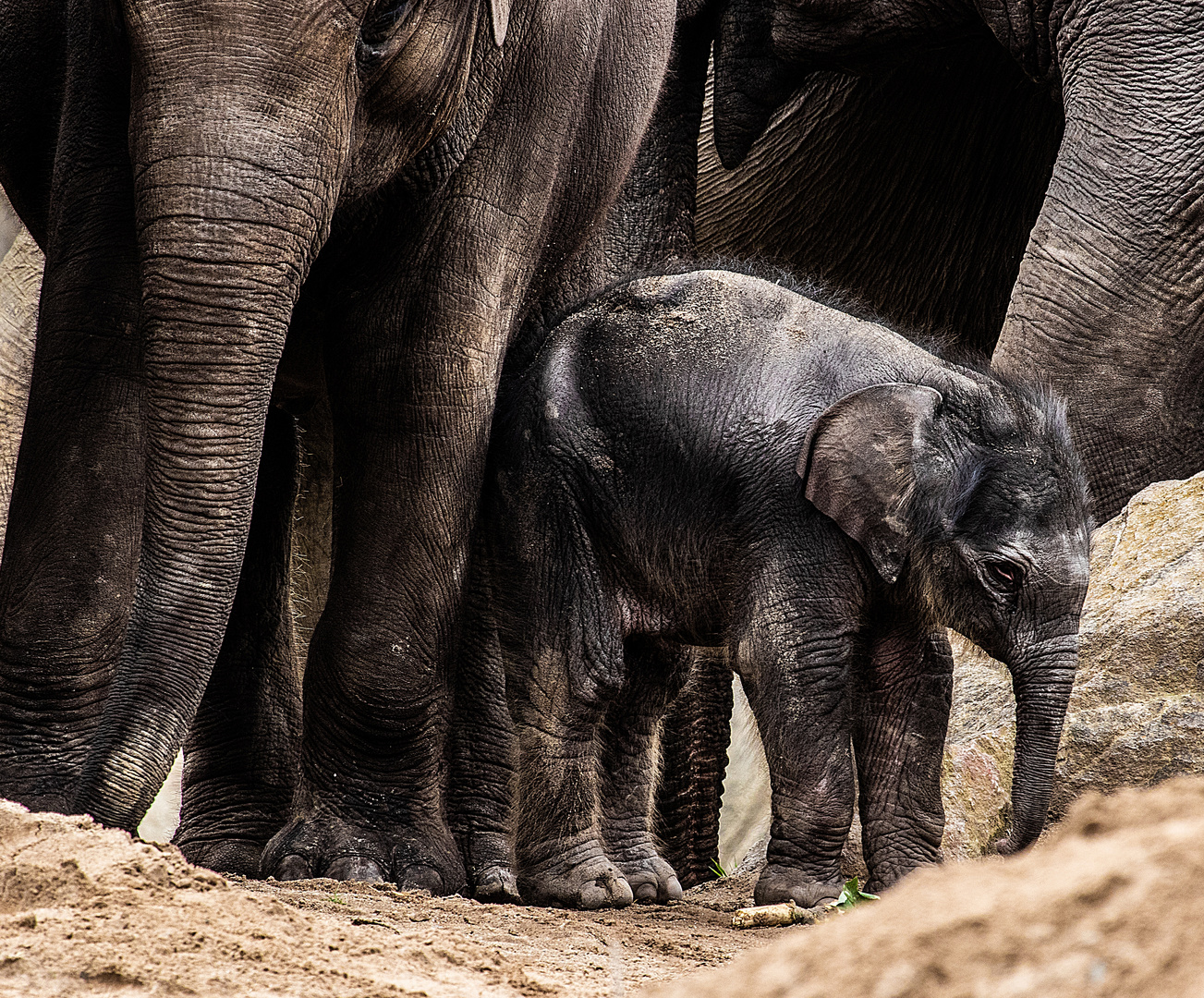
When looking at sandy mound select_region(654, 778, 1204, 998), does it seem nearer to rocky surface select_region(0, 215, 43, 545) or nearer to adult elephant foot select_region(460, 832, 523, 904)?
adult elephant foot select_region(460, 832, 523, 904)

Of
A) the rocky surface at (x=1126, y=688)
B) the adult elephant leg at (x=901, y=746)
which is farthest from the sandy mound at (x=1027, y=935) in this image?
the rocky surface at (x=1126, y=688)

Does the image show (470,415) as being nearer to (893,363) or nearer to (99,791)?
(893,363)

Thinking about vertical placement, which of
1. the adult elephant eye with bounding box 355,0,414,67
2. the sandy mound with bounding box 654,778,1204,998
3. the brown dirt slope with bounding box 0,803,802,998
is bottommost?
the brown dirt slope with bounding box 0,803,802,998

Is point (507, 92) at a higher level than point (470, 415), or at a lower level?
higher

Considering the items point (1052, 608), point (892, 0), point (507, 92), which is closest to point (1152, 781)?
point (1052, 608)

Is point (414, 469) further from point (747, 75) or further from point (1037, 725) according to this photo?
point (747, 75)

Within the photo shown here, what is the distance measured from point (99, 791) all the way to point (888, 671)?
5.34 feet

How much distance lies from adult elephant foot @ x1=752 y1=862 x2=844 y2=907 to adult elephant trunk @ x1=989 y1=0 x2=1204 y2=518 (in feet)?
4.44

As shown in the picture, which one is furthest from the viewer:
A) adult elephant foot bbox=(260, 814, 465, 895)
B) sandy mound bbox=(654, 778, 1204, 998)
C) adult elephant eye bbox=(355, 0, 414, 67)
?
adult elephant foot bbox=(260, 814, 465, 895)

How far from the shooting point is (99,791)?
10.1 ft

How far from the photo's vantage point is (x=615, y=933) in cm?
336

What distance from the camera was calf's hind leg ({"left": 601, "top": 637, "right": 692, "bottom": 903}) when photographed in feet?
13.4

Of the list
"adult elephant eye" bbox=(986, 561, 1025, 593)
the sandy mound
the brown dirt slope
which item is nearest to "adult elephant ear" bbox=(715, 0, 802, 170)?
"adult elephant eye" bbox=(986, 561, 1025, 593)

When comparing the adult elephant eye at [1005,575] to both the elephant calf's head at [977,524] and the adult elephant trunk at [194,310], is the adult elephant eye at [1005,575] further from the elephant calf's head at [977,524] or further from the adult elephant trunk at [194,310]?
the adult elephant trunk at [194,310]
